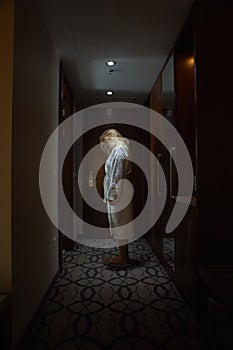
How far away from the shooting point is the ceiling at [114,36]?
7.29 ft

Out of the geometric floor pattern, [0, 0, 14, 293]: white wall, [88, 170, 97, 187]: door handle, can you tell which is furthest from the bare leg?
[0, 0, 14, 293]: white wall

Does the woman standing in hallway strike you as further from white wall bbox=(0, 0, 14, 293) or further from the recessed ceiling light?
white wall bbox=(0, 0, 14, 293)

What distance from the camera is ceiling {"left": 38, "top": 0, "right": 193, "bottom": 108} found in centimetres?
222

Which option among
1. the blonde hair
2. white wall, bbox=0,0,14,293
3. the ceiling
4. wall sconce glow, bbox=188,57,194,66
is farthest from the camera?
the blonde hair

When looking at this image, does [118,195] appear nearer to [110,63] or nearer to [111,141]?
[111,141]

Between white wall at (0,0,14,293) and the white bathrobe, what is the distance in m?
2.07

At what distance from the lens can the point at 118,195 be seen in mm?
3549

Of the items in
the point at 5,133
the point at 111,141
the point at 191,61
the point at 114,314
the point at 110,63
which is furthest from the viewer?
the point at 111,141

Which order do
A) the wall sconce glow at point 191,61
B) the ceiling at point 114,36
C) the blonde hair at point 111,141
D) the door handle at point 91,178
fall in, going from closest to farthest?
1. the ceiling at point 114,36
2. the wall sconce glow at point 191,61
3. the blonde hair at point 111,141
4. the door handle at point 91,178

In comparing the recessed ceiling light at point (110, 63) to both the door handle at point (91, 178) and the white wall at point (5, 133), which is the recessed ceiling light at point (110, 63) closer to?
the white wall at point (5, 133)

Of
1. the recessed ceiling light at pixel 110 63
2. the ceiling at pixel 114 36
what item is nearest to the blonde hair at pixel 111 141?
the ceiling at pixel 114 36

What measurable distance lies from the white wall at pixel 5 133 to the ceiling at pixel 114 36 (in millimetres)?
752

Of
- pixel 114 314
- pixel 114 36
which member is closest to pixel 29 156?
pixel 114 314

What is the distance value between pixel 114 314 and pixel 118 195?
1.59 meters
